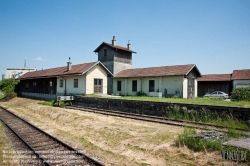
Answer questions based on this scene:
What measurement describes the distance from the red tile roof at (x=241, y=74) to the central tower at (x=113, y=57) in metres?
17.5

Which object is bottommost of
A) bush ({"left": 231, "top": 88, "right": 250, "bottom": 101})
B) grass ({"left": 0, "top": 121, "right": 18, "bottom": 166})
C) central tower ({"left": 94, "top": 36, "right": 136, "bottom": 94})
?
grass ({"left": 0, "top": 121, "right": 18, "bottom": 166})

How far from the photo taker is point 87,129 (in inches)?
396

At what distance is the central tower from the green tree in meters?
16.7

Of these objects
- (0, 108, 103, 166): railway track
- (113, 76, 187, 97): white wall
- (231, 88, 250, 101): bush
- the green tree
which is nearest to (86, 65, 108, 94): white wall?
(113, 76, 187, 97): white wall

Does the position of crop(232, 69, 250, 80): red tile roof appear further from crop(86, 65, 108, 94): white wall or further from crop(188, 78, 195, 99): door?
crop(86, 65, 108, 94): white wall

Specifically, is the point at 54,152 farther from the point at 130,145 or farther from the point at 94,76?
the point at 94,76

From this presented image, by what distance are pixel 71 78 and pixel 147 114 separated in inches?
538

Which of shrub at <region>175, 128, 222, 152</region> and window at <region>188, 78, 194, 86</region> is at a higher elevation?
window at <region>188, 78, 194, 86</region>

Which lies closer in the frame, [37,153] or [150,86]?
[37,153]

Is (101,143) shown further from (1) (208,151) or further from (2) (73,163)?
(1) (208,151)

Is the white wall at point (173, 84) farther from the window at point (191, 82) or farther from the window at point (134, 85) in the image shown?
the window at point (134, 85)

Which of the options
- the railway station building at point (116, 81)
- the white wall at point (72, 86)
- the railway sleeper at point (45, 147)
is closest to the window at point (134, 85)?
the railway station building at point (116, 81)

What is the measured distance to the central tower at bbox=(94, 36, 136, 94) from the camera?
30722 millimetres

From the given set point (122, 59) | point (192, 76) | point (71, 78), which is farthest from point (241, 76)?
point (71, 78)
